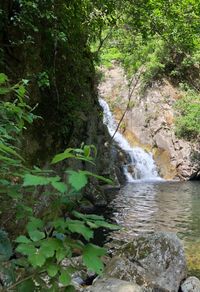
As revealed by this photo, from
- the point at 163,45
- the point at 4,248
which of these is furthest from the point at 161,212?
the point at 163,45

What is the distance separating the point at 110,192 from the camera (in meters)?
14.8

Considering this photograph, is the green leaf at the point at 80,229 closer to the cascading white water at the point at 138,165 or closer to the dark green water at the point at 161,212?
the dark green water at the point at 161,212

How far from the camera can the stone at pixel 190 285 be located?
5.20m

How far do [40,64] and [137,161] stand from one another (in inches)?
566

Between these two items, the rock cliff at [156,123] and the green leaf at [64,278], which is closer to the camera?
the green leaf at [64,278]

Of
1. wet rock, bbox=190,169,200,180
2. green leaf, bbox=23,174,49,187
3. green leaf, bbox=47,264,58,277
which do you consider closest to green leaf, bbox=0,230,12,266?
green leaf, bbox=47,264,58,277

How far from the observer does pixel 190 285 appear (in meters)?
5.23

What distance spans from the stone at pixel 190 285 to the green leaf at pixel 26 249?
15.2 feet

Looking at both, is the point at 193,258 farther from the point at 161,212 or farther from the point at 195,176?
the point at 195,176

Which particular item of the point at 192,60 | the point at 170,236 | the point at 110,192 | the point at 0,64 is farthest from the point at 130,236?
the point at 192,60

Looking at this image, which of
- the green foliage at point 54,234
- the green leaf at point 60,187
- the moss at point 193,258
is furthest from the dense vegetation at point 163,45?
the green leaf at point 60,187

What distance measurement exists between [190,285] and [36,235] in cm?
468

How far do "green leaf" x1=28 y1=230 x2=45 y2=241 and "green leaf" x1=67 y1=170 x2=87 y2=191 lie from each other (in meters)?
0.20

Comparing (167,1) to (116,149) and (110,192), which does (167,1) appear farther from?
(116,149)
